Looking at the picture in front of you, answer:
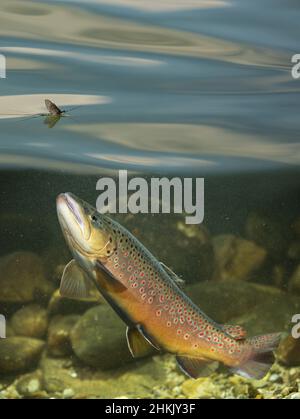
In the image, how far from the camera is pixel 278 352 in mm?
6070

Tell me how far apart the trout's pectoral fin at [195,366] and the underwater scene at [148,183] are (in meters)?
0.01

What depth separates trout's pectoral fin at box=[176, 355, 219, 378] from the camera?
3396 millimetres

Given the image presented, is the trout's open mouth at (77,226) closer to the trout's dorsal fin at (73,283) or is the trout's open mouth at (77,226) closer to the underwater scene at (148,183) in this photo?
the underwater scene at (148,183)

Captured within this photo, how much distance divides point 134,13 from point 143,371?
467 centimetres

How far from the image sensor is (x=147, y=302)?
3.42 m

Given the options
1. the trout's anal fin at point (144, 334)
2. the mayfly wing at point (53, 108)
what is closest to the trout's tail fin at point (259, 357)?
the trout's anal fin at point (144, 334)

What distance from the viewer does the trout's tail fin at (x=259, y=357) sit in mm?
3432

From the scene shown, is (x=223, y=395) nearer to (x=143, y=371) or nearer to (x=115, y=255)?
(x=143, y=371)

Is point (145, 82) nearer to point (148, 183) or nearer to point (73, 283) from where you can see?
point (73, 283)

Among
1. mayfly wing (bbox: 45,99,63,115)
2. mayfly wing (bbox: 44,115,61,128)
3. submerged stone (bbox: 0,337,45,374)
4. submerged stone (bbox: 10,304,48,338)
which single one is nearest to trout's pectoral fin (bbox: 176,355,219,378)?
mayfly wing (bbox: 45,99,63,115)

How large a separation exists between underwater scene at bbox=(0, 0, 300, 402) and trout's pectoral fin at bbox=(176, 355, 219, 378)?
14mm

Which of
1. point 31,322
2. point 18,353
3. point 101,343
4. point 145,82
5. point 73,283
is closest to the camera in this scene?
point 73,283

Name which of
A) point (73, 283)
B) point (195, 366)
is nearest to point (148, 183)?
point (73, 283)

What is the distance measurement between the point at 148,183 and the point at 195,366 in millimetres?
7952
